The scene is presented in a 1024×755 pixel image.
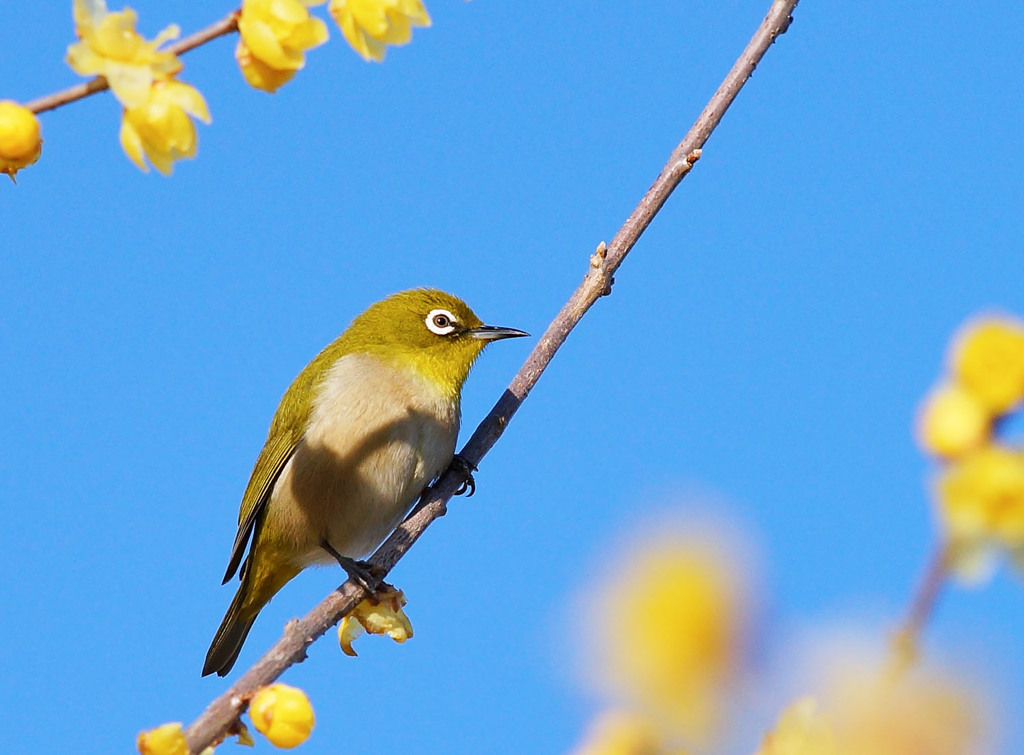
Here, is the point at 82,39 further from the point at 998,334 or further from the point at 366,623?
the point at 366,623

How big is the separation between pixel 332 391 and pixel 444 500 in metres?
2.33

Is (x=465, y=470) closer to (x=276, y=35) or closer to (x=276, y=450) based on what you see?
(x=276, y=450)

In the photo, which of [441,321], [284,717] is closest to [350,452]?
[441,321]

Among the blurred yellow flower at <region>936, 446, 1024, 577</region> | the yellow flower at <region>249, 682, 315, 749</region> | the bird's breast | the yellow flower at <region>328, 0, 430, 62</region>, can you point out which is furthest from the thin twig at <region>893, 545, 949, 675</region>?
the bird's breast

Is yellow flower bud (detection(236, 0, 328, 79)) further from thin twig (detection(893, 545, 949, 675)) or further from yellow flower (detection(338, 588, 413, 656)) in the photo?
yellow flower (detection(338, 588, 413, 656))

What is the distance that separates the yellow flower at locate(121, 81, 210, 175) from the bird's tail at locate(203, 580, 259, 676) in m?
5.57

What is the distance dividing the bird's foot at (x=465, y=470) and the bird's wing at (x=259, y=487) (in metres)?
1.33

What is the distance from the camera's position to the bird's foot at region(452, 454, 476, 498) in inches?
220

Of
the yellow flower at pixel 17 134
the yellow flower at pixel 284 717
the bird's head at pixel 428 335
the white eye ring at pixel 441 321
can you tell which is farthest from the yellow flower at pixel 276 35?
the white eye ring at pixel 441 321

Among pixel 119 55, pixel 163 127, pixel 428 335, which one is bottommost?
pixel 163 127

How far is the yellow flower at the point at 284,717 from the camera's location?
9.11ft

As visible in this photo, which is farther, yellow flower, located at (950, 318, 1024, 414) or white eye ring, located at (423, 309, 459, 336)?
white eye ring, located at (423, 309, 459, 336)

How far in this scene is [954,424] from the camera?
1065 mm

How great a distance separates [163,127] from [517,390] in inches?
113
